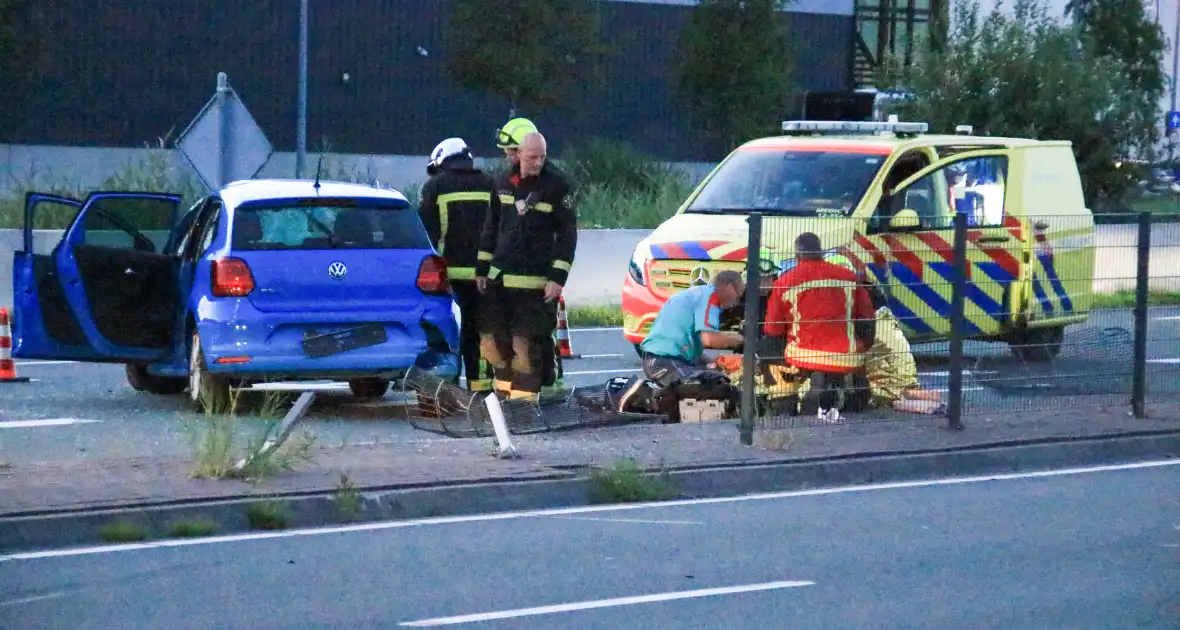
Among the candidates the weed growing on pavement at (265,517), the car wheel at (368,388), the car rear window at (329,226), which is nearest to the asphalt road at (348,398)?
the car wheel at (368,388)

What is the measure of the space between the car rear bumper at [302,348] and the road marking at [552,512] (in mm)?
3195

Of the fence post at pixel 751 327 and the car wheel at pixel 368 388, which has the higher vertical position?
the fence post at pixel 751 327

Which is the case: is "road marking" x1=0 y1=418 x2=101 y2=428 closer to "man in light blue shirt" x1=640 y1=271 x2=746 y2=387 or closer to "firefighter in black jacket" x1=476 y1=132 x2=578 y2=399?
"firefighter in black jacket" x1=476 y1=132 x2=578 y2=399

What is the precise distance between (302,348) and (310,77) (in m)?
33.1

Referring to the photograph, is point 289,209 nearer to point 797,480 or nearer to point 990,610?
point 797,480

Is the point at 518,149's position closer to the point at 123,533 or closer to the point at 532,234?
the point at 532,234

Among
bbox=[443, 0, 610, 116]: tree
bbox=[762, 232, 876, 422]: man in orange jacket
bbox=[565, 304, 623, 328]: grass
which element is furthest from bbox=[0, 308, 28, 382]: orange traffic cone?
bbox=[443, 0, 610, 116]: tree

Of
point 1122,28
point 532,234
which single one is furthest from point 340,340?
point 1122,28

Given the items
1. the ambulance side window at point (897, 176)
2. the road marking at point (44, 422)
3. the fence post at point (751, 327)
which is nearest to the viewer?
the fence post at point (751, 327)

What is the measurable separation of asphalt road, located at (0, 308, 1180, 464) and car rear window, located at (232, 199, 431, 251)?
108cm

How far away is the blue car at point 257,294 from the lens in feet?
42.0

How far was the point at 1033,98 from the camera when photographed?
30.0 metres

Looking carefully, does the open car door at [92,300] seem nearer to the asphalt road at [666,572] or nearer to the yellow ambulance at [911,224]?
the yellow ambulance at [911,224]

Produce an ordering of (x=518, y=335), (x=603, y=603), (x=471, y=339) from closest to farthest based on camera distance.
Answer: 1. (x=603, y=603)
2. (x=518, y=335)
3. (x=471, y=339)
